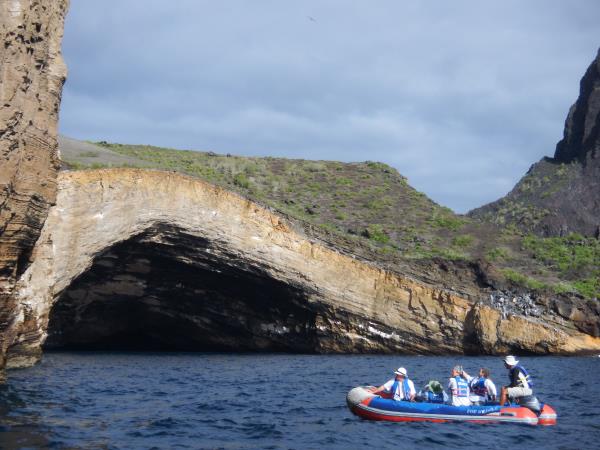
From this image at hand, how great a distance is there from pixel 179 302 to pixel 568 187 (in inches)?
1817

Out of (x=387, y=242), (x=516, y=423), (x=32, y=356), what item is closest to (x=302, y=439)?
(x=516, y=423)

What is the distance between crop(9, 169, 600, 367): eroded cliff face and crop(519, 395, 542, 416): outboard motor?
18289 mm

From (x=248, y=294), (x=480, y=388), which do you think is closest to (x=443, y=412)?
(x=480, y=388)

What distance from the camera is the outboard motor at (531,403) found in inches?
714

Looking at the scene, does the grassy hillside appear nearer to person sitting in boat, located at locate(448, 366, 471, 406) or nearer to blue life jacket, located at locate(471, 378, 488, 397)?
blue life jacket, located at locate(471, 378, 488, 397)

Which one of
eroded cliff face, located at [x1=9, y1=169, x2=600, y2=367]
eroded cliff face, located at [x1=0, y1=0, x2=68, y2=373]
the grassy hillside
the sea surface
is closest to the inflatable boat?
the sea surface

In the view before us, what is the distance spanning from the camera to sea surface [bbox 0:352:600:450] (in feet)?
49.7

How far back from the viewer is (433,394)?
1892 centimetres

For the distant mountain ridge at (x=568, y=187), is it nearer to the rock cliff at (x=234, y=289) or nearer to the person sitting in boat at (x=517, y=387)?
the rock cliff at (x=234, y=289)

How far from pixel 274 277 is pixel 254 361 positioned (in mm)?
4476

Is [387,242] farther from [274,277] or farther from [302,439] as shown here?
[302,439]

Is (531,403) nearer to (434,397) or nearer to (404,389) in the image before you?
(434,397)

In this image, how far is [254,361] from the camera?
33.3 metres

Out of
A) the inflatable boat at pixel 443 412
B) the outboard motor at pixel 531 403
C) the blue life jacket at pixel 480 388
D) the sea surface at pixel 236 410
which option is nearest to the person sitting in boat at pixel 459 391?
the inflatable boat at pixel 443 412
